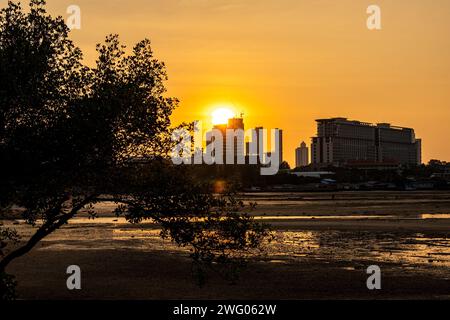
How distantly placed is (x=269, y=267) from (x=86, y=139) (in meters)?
18.2

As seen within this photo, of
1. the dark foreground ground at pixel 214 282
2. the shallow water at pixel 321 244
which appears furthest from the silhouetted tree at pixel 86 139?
the shallow water at pixel 321 244

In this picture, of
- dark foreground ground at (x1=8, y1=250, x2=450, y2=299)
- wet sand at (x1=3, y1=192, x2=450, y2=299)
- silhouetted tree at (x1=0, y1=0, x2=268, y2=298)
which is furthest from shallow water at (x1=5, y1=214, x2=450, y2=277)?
silhouetted tree at (x1=0, y1=0, x2=268, y2=298)

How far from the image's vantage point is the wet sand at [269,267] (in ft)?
106

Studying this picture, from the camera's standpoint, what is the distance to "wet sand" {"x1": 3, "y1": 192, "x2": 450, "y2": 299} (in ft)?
106

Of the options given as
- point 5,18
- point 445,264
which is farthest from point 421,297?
point 5,18

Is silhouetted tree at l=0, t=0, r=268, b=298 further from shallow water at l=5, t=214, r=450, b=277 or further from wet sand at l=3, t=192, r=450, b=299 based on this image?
shallow water at l=5, t=214, r=450, b=277

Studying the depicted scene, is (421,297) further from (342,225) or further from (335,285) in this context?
(342,225)

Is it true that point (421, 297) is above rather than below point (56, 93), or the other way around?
below

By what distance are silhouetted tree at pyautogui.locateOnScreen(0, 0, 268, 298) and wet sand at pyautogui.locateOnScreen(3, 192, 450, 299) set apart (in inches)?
250

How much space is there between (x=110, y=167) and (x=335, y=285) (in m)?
13.6

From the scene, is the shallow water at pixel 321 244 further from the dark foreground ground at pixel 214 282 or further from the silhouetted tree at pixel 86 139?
the silhouetted tree at pixel 86 139

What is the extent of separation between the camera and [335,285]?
33656 mm

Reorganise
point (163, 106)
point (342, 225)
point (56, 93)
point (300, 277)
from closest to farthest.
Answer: point (56, 93)
point (163, 106)
point (300, 277)
point (342, 225)

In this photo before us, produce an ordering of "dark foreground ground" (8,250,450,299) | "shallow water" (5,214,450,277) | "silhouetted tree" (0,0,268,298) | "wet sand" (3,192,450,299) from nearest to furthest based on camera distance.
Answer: "silhouetted tree" (0,0,268,298) < "dark foreground ground" (8,250,450,299) < "wet sand" (3,192,450,299) < "shallow water" (5,214,450,277)
